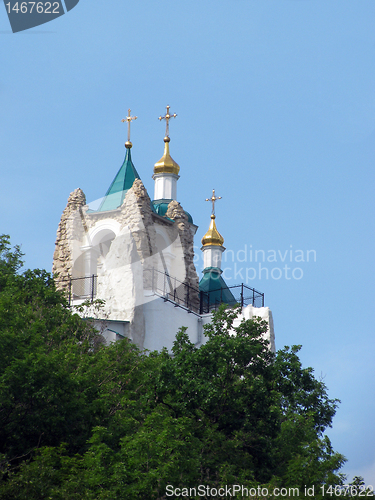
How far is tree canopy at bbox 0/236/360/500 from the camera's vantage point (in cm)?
1465

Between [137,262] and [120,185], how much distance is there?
5.83m

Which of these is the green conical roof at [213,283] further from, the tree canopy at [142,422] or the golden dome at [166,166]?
the tree canopy at [142,422]

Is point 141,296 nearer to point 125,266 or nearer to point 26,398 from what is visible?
point 125,266

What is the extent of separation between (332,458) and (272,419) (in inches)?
66.6

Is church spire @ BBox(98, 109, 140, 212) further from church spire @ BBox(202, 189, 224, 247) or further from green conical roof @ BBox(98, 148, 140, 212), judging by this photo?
church spire @ BBox(202, 189, 224, 247)

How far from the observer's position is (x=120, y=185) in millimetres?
32844

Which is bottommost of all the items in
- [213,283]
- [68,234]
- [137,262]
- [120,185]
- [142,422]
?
[142,422]

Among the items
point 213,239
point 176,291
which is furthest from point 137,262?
point 213,239

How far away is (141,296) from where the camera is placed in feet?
90.4

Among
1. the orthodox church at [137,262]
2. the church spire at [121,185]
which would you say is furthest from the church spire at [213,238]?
the church spire at [121,185]

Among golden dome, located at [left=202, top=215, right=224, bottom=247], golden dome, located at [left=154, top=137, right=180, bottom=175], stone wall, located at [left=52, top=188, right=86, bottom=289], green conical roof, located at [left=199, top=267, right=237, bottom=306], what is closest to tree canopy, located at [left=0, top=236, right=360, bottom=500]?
stone wall, located at [left=52, top=188, right=86, bottom=289]

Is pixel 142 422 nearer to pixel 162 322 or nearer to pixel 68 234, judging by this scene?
pixel 162 322

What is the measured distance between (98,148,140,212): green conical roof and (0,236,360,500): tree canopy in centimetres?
1249

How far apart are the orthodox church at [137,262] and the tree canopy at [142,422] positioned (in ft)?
23.4
